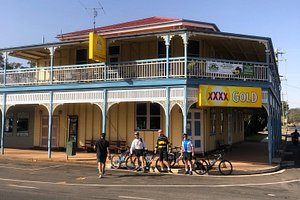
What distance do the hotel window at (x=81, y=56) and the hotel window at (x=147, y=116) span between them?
16.3 feet

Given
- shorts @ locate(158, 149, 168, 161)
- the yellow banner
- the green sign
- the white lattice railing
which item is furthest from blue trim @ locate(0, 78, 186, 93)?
shorts @ locate(158, 149, 168, 161)

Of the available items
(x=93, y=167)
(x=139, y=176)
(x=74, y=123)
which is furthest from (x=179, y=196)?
(x=74, y=123)

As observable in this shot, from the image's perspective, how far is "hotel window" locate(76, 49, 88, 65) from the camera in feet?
79.2

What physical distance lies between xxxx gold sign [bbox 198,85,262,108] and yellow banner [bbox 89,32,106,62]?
549 centimetres

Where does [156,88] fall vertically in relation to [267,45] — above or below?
below

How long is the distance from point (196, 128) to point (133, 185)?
9758 millimetres

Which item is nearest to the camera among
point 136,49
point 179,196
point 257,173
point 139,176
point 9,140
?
point 179,196

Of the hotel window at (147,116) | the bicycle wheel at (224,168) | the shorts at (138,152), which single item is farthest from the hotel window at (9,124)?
the bicycle wheel at (224,168)

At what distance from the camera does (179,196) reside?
10.0 meters

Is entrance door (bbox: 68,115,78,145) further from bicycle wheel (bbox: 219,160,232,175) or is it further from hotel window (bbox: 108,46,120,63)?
bicycle wheel (bbox: 219,160,232,175)

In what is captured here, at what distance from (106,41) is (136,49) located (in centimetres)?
316

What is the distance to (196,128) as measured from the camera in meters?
21.2

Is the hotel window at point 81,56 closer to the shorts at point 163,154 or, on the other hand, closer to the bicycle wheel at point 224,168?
the shorts at point 163,154

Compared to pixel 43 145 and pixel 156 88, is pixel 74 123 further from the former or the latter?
pixel 156 88
